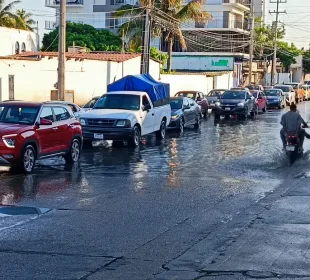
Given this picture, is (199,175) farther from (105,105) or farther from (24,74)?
(24,74)

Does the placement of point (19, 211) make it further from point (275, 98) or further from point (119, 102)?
point (275, 98)

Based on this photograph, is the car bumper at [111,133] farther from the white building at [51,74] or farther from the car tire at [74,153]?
the white building at [51,74]

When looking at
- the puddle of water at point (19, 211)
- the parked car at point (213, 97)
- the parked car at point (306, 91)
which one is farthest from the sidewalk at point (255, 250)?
the parked car at point (306, 91)

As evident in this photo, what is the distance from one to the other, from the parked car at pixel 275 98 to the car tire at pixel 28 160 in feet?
135

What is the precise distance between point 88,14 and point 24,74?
58816mm

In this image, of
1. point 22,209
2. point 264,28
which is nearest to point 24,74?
point 22,209

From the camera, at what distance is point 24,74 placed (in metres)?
37.6

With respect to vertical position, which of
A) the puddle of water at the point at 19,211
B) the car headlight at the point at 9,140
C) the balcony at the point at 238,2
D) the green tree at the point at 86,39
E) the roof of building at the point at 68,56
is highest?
the balcony at the point at 238,2

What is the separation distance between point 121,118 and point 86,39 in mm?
43482

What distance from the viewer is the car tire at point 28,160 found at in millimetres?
17406

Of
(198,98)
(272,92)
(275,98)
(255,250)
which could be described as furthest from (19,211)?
(272,92)

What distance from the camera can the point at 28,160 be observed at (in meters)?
17.7

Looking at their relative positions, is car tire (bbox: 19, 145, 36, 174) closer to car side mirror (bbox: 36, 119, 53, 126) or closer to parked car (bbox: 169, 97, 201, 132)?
car side mirror (bbox: 36, 119, 53, 126)

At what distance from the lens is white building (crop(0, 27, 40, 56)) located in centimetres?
4428
